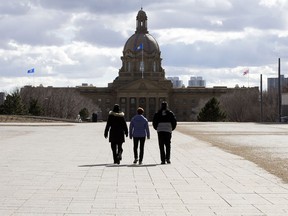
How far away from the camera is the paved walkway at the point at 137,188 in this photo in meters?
10.3

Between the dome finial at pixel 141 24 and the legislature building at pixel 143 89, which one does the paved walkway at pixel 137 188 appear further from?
the dome finial at pixel 141 24

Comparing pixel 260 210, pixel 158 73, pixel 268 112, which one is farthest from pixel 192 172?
pixel 158 73

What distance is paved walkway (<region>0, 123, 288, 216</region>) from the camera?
10.3 metres

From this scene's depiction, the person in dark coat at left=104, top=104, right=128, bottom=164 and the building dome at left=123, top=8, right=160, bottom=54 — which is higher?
the building dome at left=123, top=8, right=160, bottom=54

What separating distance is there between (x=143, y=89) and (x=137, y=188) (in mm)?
152030

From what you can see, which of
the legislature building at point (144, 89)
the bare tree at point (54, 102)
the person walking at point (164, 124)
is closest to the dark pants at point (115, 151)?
the person walking at point (164, 124)

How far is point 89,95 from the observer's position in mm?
174875

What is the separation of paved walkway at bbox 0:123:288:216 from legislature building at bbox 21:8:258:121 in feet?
474

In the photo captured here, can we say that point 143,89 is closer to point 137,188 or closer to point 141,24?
point 141,24

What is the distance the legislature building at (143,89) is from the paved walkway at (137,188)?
474ft

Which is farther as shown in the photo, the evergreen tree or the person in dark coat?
the evergreen tree

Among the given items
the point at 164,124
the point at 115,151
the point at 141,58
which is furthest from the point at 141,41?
the point at 115,151

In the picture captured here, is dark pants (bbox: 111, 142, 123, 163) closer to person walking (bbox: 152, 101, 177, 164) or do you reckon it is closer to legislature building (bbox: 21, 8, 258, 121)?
person walking (bbox: 152, 101, 177, 164)

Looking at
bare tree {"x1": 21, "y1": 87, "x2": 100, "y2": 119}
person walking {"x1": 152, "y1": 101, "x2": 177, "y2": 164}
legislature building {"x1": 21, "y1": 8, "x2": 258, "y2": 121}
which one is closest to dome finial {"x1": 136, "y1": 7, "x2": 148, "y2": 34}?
legislature building {"x1": 21, "y1": 8, "x2": 258, "y2": 121}
